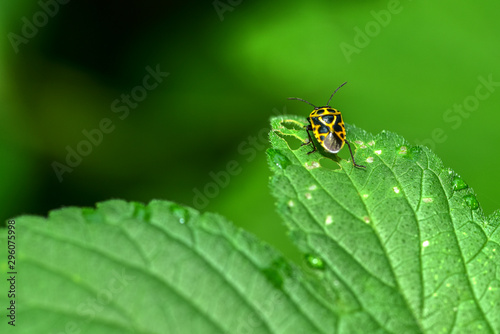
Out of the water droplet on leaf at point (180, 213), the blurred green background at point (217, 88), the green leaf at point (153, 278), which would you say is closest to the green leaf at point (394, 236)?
the green leaf at point (153, 278)

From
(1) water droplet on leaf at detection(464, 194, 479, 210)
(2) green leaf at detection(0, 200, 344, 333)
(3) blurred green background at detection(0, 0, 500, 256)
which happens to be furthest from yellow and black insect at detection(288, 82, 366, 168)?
(3) blurred green background at detection(0, 0, 500, 256)

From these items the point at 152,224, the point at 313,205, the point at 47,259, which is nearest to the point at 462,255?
the point at 313,205

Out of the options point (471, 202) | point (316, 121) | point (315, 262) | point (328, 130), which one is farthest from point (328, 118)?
point (315, 262)

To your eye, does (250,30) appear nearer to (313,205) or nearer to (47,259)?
(313,205)

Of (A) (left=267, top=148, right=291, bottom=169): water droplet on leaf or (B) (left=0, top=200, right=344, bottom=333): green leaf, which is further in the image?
(A) (left=267, top=148, right=291, bottom=169): water droplet on leaf

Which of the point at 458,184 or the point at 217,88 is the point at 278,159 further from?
the point at 217,88

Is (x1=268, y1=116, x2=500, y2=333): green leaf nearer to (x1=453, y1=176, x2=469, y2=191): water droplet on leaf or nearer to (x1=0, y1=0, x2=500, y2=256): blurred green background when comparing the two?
(x1=453, y1=176, x2=469, y2=191): water droplet on leaf
